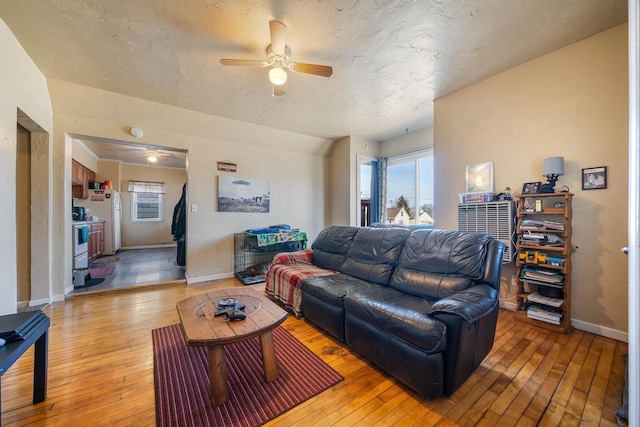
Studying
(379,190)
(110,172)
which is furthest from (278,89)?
(110,172)

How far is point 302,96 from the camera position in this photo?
3332 millimetres

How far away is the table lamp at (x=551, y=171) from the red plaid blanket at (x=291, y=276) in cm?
237

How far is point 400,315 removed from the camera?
168 centimetres

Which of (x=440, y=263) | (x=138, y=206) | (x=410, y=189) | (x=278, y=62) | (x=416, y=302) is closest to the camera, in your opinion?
(x=416, y=302)

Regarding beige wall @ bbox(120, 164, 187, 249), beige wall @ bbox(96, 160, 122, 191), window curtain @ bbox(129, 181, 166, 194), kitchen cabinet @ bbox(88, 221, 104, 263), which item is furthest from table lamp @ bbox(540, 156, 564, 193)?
beige wall @ bbox(96, 160, 122, 191)

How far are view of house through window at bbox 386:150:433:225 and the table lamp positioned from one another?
207 cm

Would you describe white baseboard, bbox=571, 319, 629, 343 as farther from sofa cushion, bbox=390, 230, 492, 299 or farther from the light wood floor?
sofa cushion, bbox=390, 230, 492, 299

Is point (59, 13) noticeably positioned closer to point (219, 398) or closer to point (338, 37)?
point (338, 37)

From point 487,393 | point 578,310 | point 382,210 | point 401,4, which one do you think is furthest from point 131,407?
point 382,210

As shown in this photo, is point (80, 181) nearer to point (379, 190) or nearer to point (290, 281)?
point (290, 281)

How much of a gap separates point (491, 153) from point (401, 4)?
2043 mm

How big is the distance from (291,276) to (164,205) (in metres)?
6.58

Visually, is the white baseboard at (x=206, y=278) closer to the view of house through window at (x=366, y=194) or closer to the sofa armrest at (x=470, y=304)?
the view of house through window at (x=366, y=194)

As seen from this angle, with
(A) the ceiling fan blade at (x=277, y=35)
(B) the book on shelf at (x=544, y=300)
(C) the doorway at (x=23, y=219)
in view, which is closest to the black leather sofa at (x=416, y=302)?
(B) the book on shelf at (x=544, y=300)
